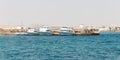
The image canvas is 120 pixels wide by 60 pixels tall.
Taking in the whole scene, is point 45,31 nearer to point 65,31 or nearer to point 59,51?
point 65,31

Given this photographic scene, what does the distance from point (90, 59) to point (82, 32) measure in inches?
5235

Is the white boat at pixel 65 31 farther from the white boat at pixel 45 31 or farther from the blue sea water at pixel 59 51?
the blue sea water at pixel 59 51

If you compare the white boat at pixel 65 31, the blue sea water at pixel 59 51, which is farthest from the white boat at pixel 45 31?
the blue sea water at pixel 59 51

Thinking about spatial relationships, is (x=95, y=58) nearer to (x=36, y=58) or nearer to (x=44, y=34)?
(x=36, y=58)

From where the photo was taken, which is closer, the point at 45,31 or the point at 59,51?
the point at 59,51

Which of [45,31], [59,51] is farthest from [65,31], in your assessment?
[59,51]

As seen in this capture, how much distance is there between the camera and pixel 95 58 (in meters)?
52.3

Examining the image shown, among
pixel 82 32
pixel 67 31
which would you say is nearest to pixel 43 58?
pixel 67 31

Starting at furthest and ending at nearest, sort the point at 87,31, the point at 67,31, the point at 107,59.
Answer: the point at 87,31, the point at 67,31, the point at 107,59

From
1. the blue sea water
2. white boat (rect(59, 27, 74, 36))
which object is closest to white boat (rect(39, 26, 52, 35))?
white boat (rect(59, 27, 74, 36))

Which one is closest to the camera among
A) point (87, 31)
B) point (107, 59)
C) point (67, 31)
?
point (107, 59)

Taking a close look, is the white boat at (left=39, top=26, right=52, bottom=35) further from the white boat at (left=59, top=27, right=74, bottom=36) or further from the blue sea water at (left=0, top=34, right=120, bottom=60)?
the blue sea water at (left=0, top=34, right=120, bottom=60)

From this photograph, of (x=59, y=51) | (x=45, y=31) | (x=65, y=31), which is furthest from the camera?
(x=45, y=31)

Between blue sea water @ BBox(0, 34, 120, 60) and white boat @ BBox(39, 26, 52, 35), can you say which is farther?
white boat @ BBox(39, 26, 52, 35)
